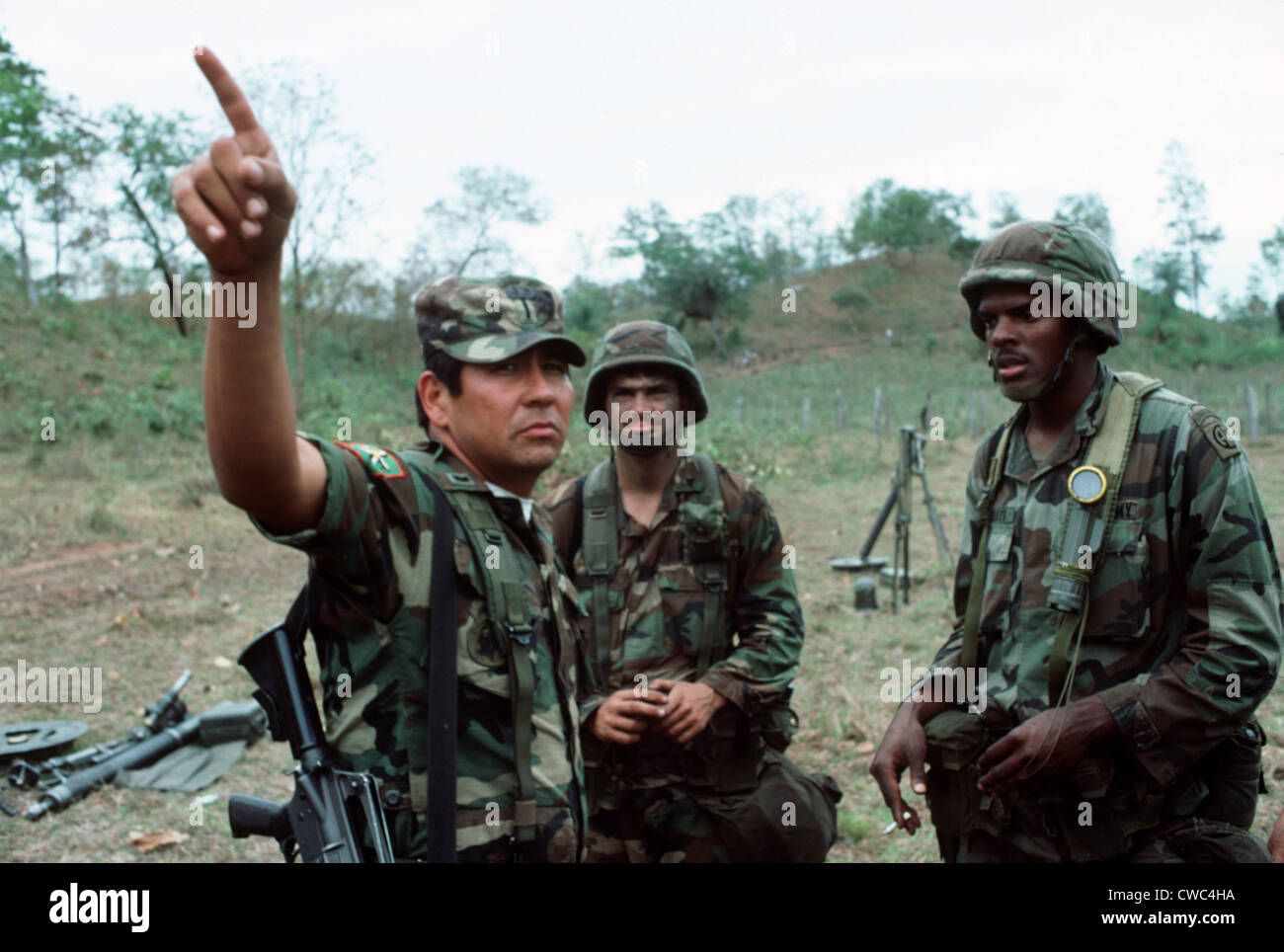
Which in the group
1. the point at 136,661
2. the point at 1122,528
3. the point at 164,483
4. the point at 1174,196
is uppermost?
the point at 1174,196

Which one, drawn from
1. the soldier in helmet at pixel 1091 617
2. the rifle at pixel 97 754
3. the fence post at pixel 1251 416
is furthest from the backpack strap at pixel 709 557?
the fence post at pixel 1251 416

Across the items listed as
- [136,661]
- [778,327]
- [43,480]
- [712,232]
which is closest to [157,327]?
[43,480]

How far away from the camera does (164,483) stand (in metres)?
13.8

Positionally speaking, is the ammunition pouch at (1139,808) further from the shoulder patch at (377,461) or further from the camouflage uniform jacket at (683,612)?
the shoulder patch at (377,461)

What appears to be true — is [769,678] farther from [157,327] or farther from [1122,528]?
[157,327]

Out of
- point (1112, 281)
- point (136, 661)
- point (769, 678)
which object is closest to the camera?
point (1112, 281)

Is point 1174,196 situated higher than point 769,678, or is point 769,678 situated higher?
point 1174,196

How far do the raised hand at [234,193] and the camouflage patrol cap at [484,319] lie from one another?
78 cm

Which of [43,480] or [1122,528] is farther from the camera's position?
[43,480]

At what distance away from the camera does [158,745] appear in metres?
5.60

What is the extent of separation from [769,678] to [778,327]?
178 ft

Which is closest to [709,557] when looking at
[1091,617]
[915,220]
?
[1091,617]

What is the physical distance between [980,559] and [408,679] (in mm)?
1707

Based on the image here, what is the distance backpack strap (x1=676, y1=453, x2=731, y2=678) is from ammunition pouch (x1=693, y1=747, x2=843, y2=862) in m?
0.43
